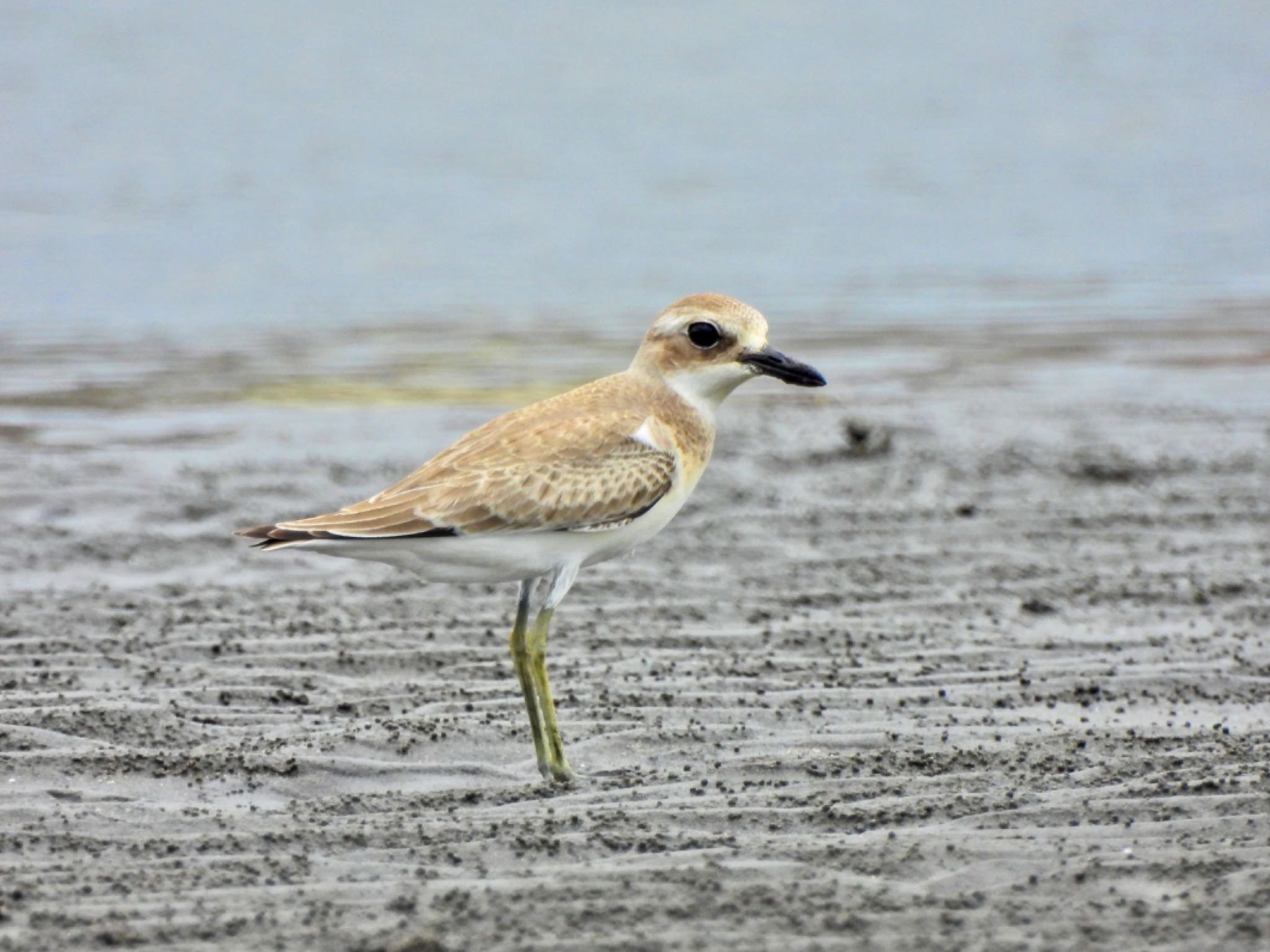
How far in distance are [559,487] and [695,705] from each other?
1133mm

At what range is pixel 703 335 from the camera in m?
6.73

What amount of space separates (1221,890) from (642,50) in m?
37.9

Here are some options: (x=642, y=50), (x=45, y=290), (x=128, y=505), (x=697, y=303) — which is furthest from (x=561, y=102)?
(x=697, y=303)

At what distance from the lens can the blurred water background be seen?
17.6m

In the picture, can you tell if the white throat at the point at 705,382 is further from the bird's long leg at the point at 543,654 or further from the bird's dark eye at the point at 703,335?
the bird's long leg at the point at 543,654

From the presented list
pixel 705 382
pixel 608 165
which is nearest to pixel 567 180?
pixel 608 165

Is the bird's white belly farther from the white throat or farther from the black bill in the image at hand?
the black bill

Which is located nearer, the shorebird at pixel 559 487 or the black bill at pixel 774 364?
the shorebird at pixel 559 487

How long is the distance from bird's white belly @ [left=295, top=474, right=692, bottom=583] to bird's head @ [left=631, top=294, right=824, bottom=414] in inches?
23.3

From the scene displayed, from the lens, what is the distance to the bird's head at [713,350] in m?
6.71

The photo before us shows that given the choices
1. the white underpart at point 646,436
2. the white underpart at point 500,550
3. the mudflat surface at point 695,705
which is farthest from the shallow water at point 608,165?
the white underpart at point 500,550

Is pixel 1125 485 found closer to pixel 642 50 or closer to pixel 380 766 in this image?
pixel 380 766

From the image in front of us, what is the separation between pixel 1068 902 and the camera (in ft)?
15.1

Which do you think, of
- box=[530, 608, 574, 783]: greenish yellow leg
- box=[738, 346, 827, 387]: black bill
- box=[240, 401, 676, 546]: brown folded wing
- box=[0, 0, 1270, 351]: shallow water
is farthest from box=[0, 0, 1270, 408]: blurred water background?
box=[530, 608, 574, 783]: greenish yellow leg
